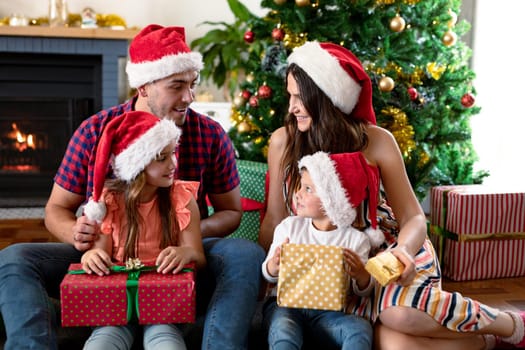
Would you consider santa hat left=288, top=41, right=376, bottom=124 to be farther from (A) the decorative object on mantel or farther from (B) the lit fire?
(B) the lit fire

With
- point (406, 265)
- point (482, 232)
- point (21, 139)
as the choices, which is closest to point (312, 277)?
point (406, 265)

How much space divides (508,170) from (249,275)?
8.93 ft

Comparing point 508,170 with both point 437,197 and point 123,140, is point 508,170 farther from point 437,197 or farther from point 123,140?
point 123,140

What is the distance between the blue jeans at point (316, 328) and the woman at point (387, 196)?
82mm

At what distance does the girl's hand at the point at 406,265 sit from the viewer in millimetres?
1664

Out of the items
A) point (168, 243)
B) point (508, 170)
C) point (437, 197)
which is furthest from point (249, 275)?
point (508, 170)

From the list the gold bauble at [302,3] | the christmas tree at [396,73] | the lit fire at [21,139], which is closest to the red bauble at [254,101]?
the christmas tree at [396,73]

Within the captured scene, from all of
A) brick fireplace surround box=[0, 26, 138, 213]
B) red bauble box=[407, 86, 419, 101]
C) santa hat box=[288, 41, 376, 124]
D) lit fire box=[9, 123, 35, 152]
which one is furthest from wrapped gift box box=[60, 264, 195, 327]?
lit fire box=[9, 123, 35, 152]

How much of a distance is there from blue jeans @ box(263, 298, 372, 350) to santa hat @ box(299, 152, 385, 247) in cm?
23

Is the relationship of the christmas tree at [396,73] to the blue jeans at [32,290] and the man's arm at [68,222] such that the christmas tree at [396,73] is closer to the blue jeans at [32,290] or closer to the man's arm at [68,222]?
the man's arm at [68,222]

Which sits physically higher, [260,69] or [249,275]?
[260,69]

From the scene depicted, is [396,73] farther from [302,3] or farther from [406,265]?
[406,265]

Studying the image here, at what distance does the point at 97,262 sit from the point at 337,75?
Result: 843mm

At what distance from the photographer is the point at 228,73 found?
484cm
